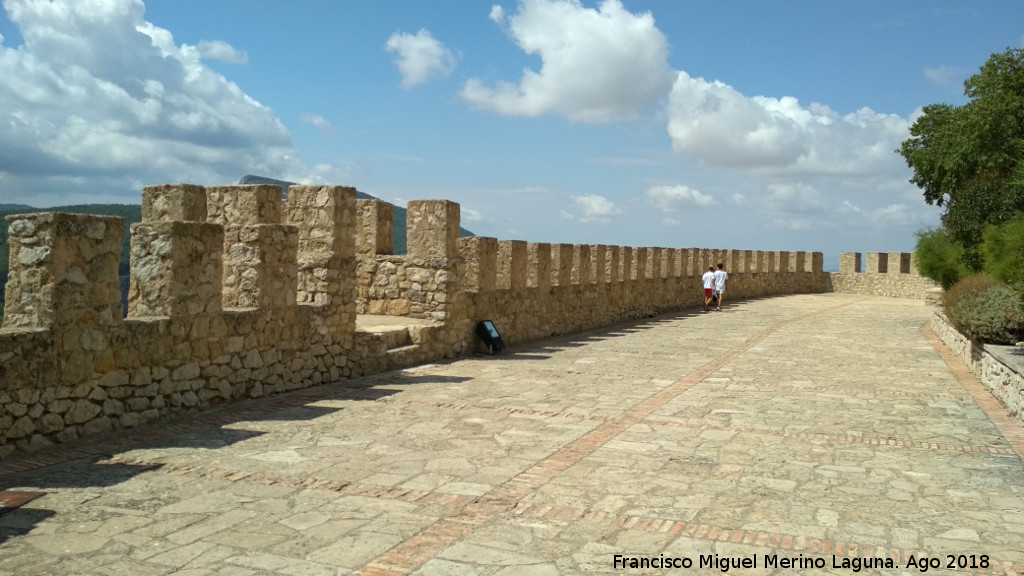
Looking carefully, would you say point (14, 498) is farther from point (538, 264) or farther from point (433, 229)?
point (538, 264)

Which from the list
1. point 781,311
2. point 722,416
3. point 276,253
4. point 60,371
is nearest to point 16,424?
point 60,371

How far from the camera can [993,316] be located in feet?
35.8

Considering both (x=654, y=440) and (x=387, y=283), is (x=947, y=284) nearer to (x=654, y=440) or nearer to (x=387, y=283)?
(x=387, y=283)

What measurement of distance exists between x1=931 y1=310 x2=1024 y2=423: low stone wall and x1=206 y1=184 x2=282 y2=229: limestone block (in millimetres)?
7976

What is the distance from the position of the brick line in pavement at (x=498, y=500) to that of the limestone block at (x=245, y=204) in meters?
4.50

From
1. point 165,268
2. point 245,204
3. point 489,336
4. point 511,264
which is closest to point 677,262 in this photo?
point 511,264

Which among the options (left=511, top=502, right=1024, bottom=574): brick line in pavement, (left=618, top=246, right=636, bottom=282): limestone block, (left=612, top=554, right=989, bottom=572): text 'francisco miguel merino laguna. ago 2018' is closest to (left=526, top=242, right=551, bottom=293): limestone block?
(left=618, top=246, right=636, bottom=282): limestone block

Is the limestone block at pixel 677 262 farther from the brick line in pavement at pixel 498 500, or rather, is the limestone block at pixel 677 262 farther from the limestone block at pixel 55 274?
the limestone block at pixel 55 274

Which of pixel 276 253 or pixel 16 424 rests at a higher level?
pixel 276 253

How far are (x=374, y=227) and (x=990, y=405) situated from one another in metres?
8.66

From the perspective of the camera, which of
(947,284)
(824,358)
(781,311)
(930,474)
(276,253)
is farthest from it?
(781,311)

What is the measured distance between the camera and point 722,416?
27.0ft

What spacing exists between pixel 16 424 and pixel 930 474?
661 cm

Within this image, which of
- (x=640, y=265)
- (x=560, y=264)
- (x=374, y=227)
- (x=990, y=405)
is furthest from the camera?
(x=640, y=265)
